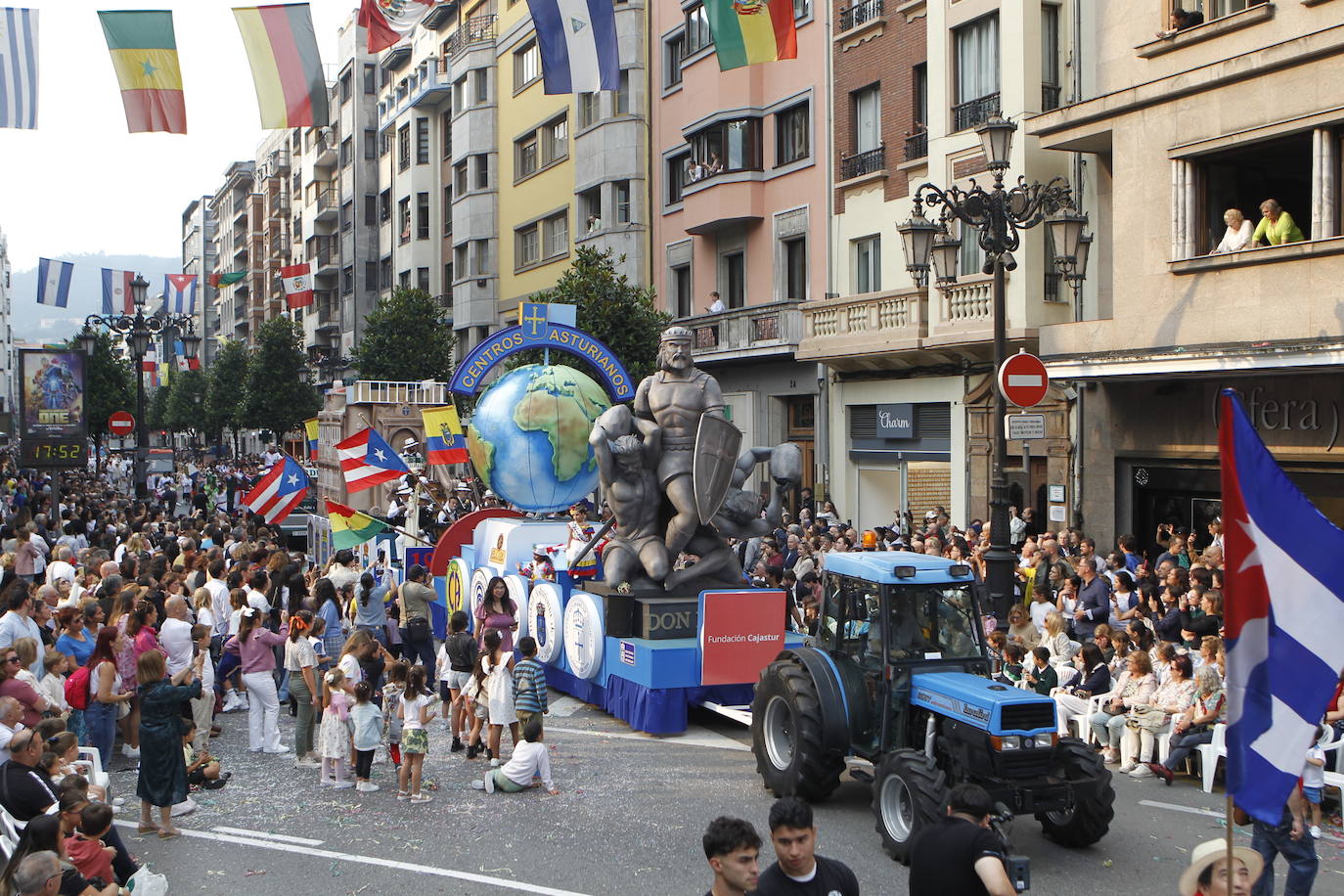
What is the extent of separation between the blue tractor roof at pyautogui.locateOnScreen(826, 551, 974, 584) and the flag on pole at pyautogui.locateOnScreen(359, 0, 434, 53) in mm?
14306

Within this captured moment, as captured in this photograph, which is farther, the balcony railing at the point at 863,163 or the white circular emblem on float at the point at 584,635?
the balcony railing at the point at 863,163

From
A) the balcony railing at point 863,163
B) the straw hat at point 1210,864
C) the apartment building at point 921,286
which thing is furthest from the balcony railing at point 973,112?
the straw hat at point 1210,864

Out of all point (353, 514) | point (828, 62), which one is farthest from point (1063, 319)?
point (353, 514)

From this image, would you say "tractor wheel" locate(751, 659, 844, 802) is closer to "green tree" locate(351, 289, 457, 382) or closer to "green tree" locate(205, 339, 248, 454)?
"green tree" locate(351, 289, 457, 382)

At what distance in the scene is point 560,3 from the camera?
58.4 feet

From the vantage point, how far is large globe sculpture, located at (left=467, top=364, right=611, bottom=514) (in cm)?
1681

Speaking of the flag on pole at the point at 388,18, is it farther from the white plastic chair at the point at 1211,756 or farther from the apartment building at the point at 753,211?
the white plastic chair at the point at 1211,756

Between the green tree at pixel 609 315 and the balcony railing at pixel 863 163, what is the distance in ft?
16.7

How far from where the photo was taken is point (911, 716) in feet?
29.6

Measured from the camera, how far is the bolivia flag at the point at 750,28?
713 inches

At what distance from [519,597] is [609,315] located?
1269 centimetres

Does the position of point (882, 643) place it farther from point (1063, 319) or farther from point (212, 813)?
point (1063, 319)

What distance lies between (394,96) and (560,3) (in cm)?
4200

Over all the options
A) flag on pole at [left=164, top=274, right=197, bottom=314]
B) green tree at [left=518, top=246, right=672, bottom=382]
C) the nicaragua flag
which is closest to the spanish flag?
green tree at [left=518, top=246, right=672, bottom=382]
